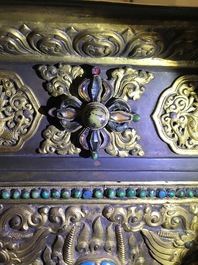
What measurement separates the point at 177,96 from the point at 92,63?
14cm

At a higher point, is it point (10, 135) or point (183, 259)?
point (10, 135)

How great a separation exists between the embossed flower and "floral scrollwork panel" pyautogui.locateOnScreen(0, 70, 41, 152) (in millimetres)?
37

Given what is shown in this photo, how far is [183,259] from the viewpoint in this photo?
2.17ft

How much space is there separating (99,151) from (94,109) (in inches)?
3.1

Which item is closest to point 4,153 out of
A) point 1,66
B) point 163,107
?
point 1,66

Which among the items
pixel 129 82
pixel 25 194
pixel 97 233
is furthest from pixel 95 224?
pixel 129 82

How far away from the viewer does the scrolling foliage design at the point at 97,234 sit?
617 mm

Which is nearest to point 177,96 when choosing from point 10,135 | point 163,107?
point 163,107

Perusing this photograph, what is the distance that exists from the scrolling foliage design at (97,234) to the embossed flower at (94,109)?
0.36 ft

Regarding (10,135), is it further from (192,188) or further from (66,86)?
(192,188)

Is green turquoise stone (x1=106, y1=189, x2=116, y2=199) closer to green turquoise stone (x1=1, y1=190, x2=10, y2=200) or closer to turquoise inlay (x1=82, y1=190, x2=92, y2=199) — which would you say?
turquoise inlay (x1=82, y1=190, x2=92, y2=199)

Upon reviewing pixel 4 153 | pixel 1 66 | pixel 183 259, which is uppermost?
pixel 1 66

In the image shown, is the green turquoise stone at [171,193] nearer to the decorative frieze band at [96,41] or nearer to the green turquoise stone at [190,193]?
the green turquoise stone at [190,193]

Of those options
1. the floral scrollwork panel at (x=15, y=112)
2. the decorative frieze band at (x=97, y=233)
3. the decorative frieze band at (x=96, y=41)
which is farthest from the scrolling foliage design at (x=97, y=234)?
the decorative frieze band at (x=96, y=41)
